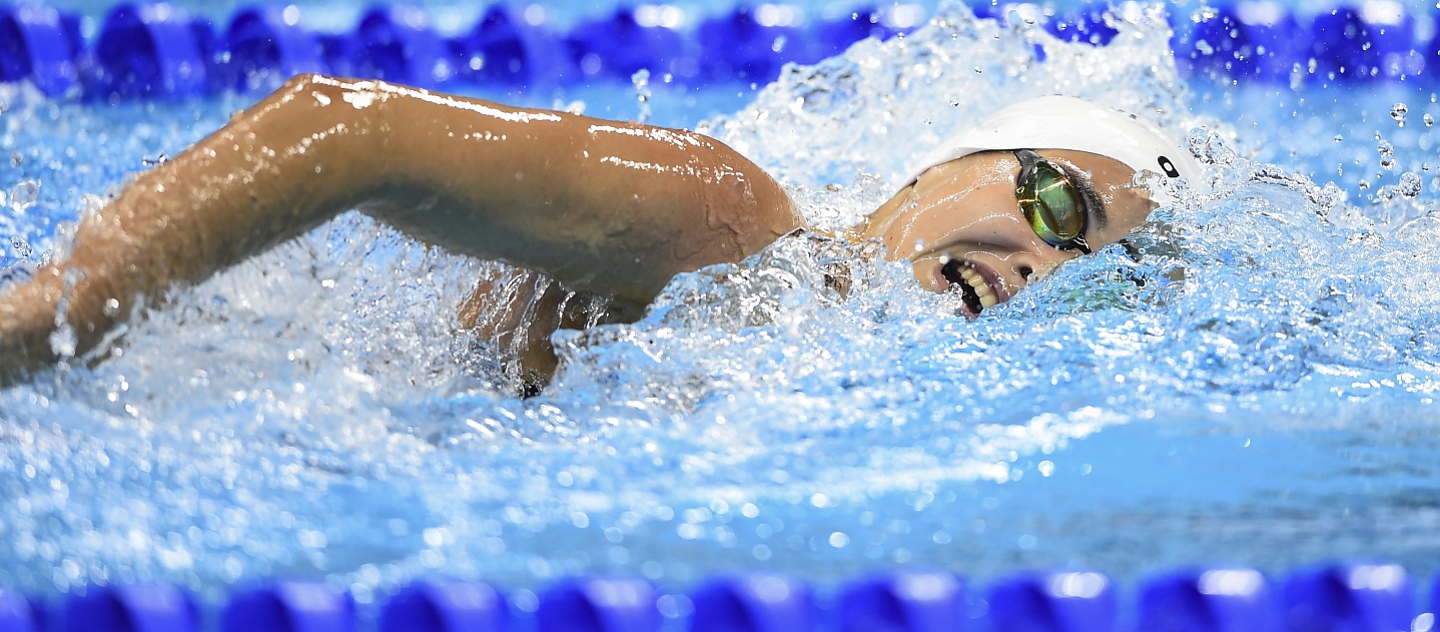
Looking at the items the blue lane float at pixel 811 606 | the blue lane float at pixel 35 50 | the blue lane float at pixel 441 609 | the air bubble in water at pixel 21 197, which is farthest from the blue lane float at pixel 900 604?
the blue lane float at pixel 35 50

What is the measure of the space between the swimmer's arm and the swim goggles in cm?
49

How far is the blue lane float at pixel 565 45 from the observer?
3.23m

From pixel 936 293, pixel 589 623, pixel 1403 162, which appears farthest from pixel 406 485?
pixel 1403 162

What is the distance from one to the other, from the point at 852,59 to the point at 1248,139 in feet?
3.14

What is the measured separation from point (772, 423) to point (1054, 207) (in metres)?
0.58

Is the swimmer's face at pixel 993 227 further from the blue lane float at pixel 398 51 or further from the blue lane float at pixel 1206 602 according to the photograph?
the blue lane float at pixel 398 51

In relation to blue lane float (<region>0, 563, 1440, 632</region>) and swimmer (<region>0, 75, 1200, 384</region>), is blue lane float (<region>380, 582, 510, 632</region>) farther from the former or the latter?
swimmer (<region>0, 75, 1200, 384</region>)

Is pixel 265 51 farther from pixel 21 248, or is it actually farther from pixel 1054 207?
pixel 1054 207

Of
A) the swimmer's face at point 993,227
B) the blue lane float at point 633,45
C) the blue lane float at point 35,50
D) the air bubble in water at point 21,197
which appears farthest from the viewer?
the blue lane float at point 633,45

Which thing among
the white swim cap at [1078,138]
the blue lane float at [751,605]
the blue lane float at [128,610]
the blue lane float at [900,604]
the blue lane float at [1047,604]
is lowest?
the blue lane float at [128,610]

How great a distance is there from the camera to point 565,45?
3.38m

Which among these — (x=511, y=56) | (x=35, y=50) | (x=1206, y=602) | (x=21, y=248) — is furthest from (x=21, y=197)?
(x=1206, y=602)

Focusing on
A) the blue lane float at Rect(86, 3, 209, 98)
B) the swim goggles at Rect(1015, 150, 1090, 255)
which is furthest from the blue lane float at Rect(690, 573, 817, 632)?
the blue lane float at Rect(86, 3, 209, 98)

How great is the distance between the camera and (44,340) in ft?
3.71
